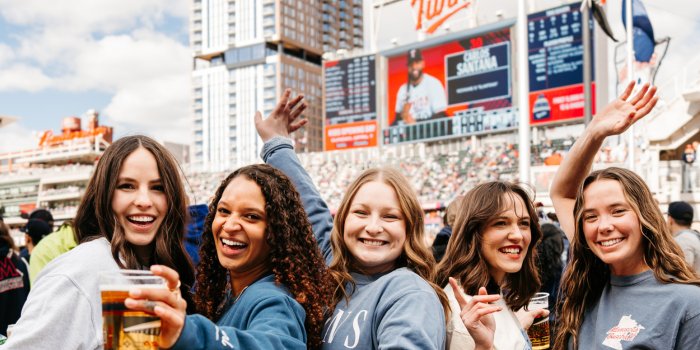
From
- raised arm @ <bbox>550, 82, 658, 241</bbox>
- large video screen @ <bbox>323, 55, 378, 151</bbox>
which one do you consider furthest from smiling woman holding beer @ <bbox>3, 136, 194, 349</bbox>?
large video screen @ <bbox>323, 55, 378, 151</bbox>

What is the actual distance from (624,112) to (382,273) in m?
1.19

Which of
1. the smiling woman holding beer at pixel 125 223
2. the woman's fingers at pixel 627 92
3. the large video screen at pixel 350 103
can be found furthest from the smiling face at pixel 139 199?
the large video screen at pixel 350 103

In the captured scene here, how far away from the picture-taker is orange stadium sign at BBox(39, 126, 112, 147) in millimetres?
59875

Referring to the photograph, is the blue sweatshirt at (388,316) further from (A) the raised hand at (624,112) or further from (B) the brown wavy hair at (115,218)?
(A) the raised hand at (624,112)

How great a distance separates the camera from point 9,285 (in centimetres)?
441

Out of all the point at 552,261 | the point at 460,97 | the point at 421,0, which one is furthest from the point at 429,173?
the point at 552,261

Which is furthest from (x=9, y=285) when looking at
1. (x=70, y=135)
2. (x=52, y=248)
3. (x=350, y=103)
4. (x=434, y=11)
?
(x=70, y=135)

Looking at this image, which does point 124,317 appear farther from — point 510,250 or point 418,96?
point 418,96

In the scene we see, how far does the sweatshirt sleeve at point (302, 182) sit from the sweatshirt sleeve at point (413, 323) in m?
0.99

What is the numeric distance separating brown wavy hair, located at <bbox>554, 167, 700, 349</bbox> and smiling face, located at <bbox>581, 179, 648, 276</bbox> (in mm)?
21

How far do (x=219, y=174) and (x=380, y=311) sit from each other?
44567mm

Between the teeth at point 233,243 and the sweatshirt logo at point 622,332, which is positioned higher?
the teeth at point 233,243

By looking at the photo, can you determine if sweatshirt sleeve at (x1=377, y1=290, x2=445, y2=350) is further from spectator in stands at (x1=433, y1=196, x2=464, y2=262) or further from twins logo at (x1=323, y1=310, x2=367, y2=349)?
spectator in stands at (x1=433, y1=196, x2=464, y2=262)

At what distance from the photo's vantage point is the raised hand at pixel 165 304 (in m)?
1.10
